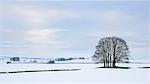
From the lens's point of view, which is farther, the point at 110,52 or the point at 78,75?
the point at 78,75

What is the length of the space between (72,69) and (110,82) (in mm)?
748

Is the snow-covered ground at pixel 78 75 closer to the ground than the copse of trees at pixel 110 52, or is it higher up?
closer to the ground

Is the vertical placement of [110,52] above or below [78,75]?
above

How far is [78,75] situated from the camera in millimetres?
4535

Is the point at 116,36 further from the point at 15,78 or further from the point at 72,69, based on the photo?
the point at 15,78

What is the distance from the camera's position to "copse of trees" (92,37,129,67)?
4.34 metres

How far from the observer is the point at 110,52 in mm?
4398

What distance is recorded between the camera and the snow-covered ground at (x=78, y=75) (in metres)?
4.40

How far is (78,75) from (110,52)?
2.42 feet

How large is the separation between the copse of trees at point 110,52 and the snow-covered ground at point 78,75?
14 cm

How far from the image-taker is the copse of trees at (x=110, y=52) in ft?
14.3

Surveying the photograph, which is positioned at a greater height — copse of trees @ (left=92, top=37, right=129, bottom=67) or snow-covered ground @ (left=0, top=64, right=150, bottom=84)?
copse of trees @ (left=92, top=37, right=129, bottom=67)

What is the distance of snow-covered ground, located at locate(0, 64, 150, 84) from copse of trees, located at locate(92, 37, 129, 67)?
14 centimetres

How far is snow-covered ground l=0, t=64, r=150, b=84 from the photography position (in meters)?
4.40
